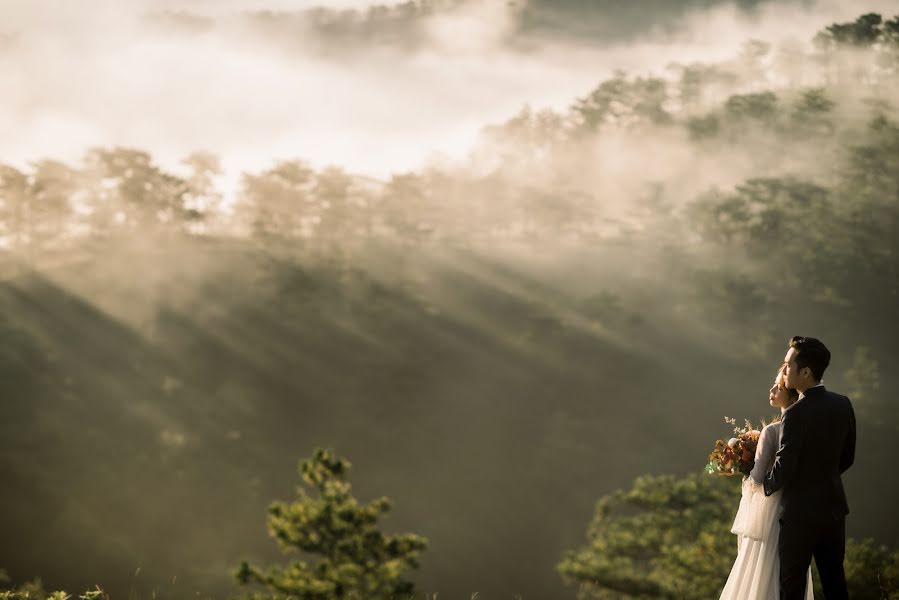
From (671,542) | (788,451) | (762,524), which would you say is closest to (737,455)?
(762,524)

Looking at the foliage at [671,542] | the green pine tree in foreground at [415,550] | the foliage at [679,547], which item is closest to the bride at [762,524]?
the green pine tree in foreground at [415,550]

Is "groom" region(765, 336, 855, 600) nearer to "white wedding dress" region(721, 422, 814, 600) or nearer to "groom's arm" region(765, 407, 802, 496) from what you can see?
"groom's arm" region(765, 407, 802, 496)

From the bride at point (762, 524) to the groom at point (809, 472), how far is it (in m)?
0.12

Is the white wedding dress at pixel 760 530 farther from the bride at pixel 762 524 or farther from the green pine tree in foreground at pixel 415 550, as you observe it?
the green pine tree in foreground at pixel 415 550

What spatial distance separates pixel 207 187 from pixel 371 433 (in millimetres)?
25764

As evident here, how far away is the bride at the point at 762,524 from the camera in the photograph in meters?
4.14

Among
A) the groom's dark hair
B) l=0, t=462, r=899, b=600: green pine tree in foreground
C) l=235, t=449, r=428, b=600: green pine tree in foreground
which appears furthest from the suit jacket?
l=235, t=449, r=428, b=600: green pine tree in foreground

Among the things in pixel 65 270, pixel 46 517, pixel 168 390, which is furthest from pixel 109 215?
pixel 46 517

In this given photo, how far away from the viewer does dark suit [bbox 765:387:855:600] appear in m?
3.92

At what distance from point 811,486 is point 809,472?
78 mm

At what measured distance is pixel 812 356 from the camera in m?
3.95

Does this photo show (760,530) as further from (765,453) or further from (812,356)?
(812,356)

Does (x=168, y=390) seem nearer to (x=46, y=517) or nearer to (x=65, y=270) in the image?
(x=46, y=517)

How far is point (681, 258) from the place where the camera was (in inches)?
2210
